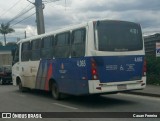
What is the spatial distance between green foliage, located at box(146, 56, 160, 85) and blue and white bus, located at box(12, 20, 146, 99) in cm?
703

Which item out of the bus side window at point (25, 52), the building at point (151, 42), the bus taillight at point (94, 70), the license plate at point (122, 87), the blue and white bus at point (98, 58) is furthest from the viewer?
the building at point (151, 42)

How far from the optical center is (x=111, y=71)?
13336mm

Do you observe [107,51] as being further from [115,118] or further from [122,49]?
[115,118]

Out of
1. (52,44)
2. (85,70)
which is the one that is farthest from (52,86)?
(85,70)

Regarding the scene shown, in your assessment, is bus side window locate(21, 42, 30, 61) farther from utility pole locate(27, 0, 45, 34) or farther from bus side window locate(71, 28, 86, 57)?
utility pole locate(27, 0, 45, 34)

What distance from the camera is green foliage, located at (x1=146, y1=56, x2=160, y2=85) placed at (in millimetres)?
20984

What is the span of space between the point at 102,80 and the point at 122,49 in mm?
1451

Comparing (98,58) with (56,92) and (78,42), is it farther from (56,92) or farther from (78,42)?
(56,92)

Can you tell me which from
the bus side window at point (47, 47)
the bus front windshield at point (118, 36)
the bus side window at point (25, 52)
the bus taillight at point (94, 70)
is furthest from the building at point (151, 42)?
the bus taillight at point (94, 70)

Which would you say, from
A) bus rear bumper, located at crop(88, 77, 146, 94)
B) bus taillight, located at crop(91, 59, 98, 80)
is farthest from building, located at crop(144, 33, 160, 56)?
bus taillight, located at crop(91, 59, 98, 80)

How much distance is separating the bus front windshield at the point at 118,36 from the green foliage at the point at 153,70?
7.16 metres

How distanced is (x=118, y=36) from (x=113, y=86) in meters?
1.87

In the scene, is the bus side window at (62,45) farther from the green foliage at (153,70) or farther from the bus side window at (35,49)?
the green foliage at (153,70)

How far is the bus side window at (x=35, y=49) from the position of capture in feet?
58.0
